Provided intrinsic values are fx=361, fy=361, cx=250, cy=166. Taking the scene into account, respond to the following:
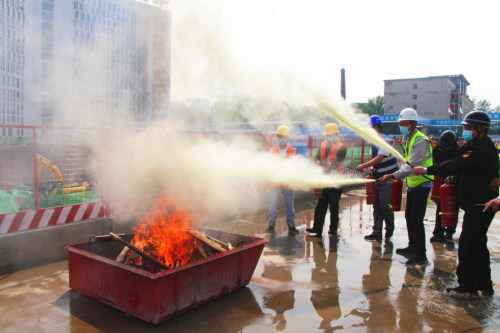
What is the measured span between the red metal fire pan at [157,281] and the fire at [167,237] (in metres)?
0.50

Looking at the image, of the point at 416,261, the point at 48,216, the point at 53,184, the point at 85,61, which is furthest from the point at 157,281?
the point at 85,61

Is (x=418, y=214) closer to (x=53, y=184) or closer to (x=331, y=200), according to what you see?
(x=331, y=200)

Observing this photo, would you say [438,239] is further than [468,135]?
Yes

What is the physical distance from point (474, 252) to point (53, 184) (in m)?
6.89

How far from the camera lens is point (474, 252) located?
430 cm

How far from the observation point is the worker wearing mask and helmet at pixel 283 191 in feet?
23.5

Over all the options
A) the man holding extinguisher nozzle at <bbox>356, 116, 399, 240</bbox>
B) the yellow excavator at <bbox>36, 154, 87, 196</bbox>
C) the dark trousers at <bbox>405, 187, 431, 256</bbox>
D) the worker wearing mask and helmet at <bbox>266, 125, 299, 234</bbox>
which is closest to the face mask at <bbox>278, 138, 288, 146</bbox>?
the worker wearing mask and helmet at <bbox>266, 125, 299, 234</bbox>

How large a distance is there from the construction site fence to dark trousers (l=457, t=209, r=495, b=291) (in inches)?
193

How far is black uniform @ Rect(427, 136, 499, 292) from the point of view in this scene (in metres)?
4.23

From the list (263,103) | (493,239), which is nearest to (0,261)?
(263,103)

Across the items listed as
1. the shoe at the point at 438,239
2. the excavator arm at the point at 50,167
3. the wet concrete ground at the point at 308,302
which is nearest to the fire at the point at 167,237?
the wet concrete ground at the point at 308,302

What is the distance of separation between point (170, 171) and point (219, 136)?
68.4 inches

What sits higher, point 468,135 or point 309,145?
point 468,135

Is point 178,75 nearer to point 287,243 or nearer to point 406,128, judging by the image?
point 287,243
